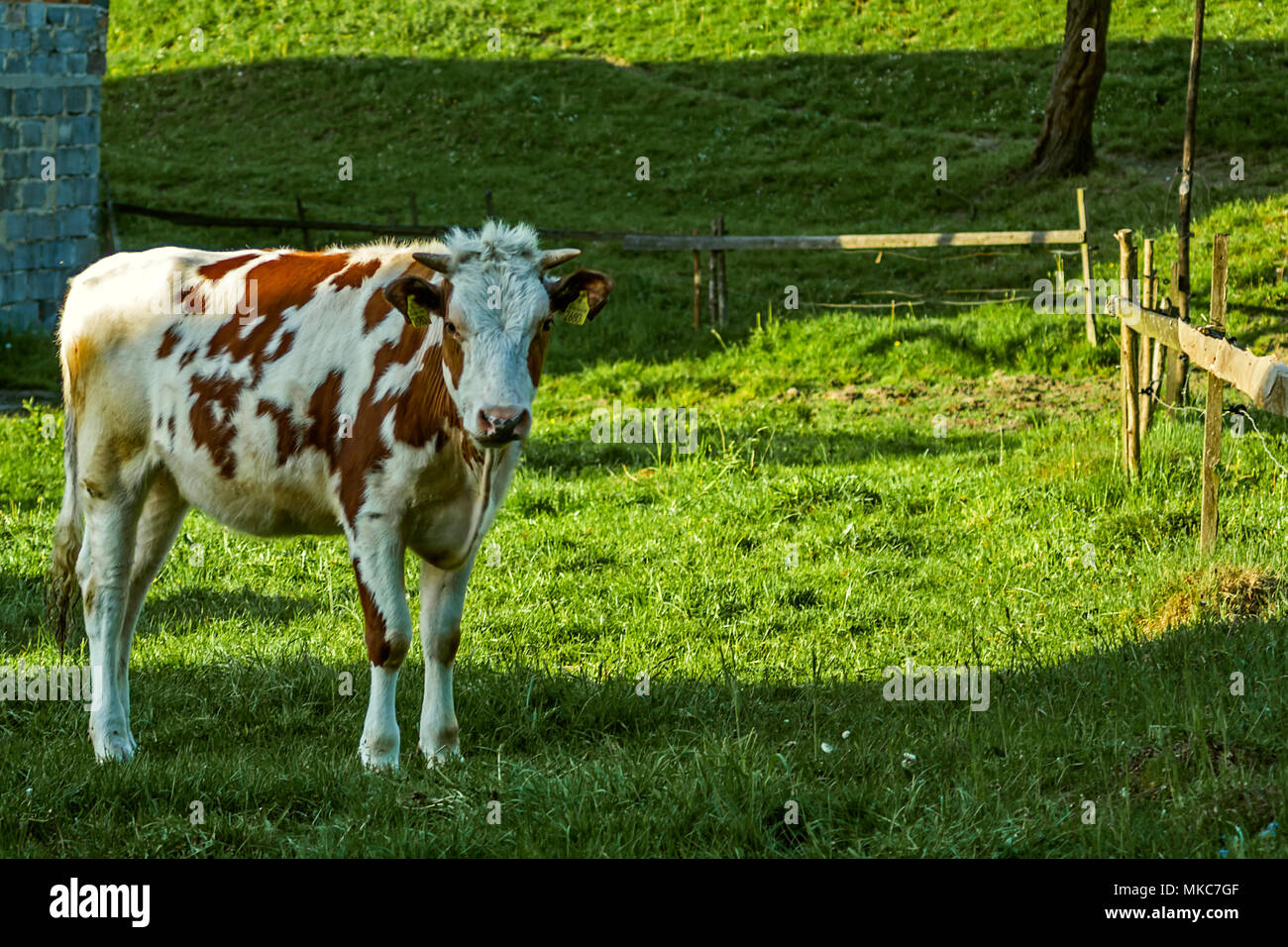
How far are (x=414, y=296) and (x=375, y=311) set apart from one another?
0.56 metres

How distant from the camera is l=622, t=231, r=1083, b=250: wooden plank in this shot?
54.0ft

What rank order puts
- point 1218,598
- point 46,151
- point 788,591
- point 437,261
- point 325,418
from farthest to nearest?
point 46,151 < point 788,591 < point 1218,598 < point 325,418 < point 437,261

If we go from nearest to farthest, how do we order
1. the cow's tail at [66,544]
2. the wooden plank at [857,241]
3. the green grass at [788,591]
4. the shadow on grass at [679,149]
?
the green grass at [788,591] < the cow's tail at [66,544] < the wooden plank at [857,241] < the shadow on grass at [679,149]

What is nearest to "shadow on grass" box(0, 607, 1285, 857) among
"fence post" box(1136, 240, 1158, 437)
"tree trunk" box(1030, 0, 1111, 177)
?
"fence post" box(1136, 240, 1158, 437)

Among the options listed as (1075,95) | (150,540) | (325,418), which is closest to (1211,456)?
(325,418)

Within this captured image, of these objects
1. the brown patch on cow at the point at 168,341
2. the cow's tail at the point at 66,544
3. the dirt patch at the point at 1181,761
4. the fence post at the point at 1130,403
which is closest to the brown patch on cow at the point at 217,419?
the brown patch on cow at the point at 168,341

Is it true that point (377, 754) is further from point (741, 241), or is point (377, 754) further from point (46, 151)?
point (46, 151)

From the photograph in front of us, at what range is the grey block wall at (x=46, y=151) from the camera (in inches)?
680

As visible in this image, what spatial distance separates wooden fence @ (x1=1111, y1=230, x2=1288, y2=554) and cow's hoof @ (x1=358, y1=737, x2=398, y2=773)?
3960mm

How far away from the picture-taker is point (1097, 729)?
5410 millimetres

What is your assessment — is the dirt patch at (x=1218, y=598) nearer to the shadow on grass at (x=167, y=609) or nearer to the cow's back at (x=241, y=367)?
the cow's back at (x=241, y=367)

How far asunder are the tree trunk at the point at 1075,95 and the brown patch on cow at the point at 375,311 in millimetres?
18128

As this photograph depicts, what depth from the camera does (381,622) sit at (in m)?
5.64

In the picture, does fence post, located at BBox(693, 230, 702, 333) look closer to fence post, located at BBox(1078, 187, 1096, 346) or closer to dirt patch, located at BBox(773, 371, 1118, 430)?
dirt patch, located at BBox(773, 371, 1118, 430)
